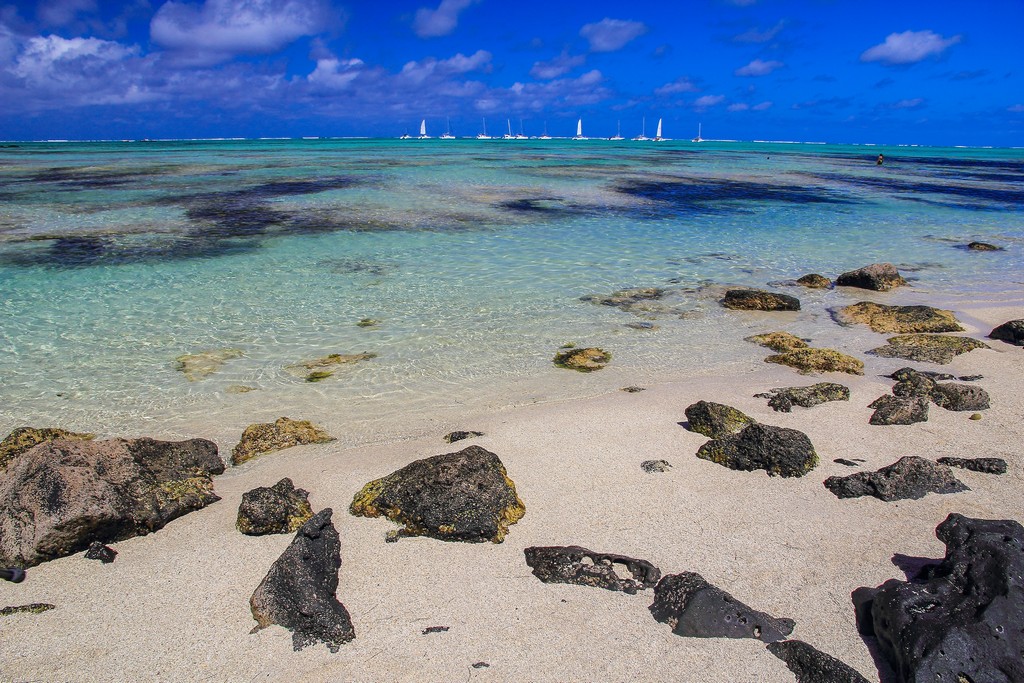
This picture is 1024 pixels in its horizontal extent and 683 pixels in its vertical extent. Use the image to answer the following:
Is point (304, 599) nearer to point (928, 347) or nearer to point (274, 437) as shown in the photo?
point (274, 437)

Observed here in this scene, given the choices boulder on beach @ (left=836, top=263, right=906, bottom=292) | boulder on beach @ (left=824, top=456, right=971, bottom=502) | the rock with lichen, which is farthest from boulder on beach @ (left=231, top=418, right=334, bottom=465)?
boulder on beach @ (left=836, top=263, right=906, bottom=292)

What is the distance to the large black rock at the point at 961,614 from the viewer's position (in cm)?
263

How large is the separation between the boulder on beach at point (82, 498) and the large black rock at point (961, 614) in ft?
14.1

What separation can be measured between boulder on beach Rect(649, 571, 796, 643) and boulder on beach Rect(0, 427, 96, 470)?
4.60 metres

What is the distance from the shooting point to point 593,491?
457cm

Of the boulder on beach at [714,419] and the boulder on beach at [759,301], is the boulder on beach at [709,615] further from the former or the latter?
the boulder on beach at [759,301]

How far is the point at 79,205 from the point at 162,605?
2223cm

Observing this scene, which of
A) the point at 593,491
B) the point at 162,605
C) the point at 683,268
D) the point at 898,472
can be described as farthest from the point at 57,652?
the point at 683,268

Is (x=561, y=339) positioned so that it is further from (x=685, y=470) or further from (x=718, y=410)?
(x=685, y=470)

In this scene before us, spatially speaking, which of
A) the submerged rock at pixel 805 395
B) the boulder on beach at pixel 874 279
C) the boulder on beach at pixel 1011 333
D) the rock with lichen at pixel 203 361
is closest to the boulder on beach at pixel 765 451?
the submerged rock at pixel 805 395

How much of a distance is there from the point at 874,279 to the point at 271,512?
11.2 metres

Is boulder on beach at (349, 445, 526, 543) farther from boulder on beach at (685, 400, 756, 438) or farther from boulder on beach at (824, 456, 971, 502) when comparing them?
Result: boulder on beach at (824, 456, 971, 502)

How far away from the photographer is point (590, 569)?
11.9ft

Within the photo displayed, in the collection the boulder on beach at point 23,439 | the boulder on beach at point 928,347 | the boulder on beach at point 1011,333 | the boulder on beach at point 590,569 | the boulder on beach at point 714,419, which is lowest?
the boulder on beach at point 23,439
